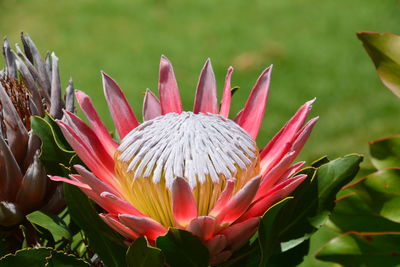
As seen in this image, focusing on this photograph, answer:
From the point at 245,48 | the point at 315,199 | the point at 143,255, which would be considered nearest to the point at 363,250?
the point at 315,199

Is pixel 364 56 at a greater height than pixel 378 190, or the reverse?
pixel 378 190

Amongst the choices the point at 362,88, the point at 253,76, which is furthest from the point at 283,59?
the point at 362,88

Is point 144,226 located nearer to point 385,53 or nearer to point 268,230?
point 268,230

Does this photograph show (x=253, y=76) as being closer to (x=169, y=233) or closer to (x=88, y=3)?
(x=88, y=3)

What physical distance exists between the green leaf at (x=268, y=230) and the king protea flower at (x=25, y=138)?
1.00 feet

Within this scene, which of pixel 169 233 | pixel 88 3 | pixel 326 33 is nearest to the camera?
pixel 169 233

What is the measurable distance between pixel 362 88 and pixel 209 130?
443 centimetres

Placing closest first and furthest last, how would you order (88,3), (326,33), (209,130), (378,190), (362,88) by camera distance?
(209,130), (378,190), (362,88), (326,33), (88,3)

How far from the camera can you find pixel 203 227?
74 centimetres

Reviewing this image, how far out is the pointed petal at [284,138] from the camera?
0.84m

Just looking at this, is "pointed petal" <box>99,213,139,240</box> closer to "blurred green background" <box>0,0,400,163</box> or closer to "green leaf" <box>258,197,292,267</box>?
"green leaf" <box>258,197,292,267</box>

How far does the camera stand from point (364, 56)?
5449 mm

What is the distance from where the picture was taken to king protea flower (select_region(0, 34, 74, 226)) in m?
0.88

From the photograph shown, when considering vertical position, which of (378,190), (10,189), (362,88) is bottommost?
(362,88)
